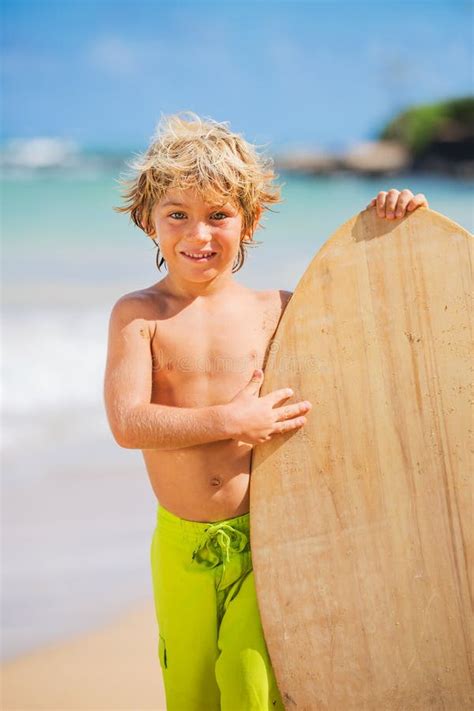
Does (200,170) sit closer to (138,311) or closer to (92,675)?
(138,311)

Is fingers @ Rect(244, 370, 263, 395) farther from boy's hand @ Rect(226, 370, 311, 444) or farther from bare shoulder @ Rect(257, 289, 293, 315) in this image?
bare shoulder @ Rect(257, 289, 293, 315)

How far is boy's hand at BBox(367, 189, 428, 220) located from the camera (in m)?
2.02

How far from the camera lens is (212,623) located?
2105 millimetres

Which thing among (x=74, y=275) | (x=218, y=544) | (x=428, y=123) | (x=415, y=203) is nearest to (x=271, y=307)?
(x=415, y=203)

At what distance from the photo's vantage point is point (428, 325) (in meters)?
2.04

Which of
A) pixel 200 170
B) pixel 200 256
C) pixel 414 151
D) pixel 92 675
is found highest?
pixel 414 151

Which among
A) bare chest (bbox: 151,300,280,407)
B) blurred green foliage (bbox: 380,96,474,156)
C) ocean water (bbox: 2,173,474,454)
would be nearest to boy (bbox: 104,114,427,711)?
bare chest (bbox: 151,300,280,407)

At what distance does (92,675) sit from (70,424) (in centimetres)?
255

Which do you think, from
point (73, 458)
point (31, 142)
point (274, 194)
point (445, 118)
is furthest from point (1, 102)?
point (274, 194)

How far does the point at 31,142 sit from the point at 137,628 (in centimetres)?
2976

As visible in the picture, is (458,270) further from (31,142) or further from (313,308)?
(31,142)

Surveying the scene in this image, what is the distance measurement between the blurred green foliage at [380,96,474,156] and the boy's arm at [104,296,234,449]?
29186mm

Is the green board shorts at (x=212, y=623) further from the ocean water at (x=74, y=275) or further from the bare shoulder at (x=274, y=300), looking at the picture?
the ocean water at (x=74, y=275)

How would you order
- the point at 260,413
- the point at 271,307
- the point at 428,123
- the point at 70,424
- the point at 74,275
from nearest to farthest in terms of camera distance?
the point at 260,413 → the point at 271,307 → the point at 70,424 → the point at 74,275 → the point at 428,123
